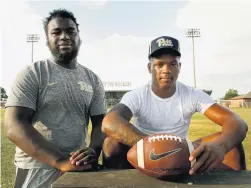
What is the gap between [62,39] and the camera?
8.65ft

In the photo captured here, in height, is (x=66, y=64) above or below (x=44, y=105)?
above

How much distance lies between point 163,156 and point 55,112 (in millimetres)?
970

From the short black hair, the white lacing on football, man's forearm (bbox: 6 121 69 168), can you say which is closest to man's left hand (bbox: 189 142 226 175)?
the white lacing on football

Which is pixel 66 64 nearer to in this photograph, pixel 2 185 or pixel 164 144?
pixel 164 144

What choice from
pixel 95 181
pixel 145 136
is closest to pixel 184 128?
pixel 145 136

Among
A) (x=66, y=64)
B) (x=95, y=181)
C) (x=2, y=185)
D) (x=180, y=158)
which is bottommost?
(x=2, y=185)

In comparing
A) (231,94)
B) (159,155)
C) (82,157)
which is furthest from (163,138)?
(231,94)

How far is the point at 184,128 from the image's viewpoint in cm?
278

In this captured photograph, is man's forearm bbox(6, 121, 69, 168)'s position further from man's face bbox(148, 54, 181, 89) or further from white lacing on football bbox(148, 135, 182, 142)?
man's face bbox(148, 54, 181, 89)

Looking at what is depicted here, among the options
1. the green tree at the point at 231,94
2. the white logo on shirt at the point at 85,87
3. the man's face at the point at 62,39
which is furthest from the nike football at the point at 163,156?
the green tree at the point at 231,94

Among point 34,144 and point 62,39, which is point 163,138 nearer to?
point 34,144

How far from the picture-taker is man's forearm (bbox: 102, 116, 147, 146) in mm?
2266

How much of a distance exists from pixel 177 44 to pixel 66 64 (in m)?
0.95

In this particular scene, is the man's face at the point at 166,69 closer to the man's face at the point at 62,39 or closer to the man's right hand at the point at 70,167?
the man's face at the point at 62,39
